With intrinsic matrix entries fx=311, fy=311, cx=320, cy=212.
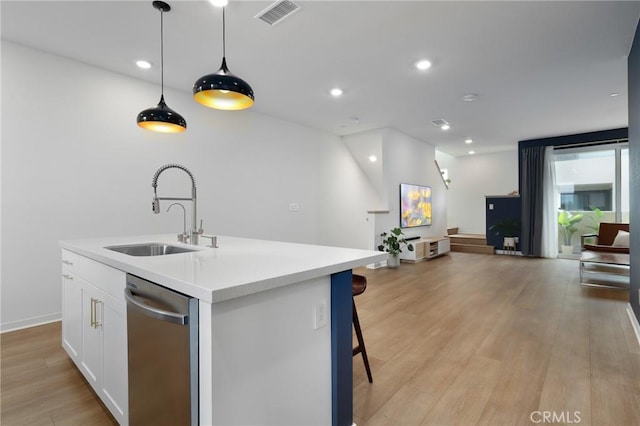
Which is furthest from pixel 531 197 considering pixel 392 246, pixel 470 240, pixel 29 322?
pixel 29 322

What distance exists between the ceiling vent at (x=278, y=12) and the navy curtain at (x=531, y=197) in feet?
22.3

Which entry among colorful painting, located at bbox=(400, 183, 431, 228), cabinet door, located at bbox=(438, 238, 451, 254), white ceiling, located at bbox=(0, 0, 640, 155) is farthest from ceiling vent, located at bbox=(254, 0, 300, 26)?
cabinet door, located at bbox=(438, 238, 451, 254)

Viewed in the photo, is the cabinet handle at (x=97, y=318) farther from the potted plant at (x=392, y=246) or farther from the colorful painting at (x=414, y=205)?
the colorful painting at (x=414, y=205)

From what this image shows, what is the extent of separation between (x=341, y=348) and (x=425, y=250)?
223 inches

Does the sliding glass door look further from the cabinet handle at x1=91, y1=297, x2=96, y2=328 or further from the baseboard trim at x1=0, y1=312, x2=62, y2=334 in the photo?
the baseboard trim at x1=0, y1=312, x2=62, y2=334

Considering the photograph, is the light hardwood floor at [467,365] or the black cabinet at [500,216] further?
the black cabinet at [500,216]

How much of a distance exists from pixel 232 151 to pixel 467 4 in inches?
131

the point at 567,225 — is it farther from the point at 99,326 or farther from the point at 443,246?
the point at 99,326

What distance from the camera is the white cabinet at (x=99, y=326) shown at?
4.88 feet

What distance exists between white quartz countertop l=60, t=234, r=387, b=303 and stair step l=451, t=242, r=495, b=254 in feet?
23.9

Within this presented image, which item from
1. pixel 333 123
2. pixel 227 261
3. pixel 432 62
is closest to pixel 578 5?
pixel 432 62

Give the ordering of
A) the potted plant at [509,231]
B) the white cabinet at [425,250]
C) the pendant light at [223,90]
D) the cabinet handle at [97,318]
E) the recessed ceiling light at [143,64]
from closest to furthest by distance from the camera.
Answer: the cabinet handle at [97,318], the pendant light at [223,90], the recessed ceiling light at [143,64], the white cabinet at [425,250], the potted plant at [509,231]

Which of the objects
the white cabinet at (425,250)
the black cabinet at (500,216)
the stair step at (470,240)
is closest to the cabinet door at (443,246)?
the white cabinet at (425,250)

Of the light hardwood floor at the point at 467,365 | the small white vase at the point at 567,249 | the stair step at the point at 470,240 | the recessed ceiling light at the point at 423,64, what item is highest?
the recessed ceiling light at the point at 423,64
